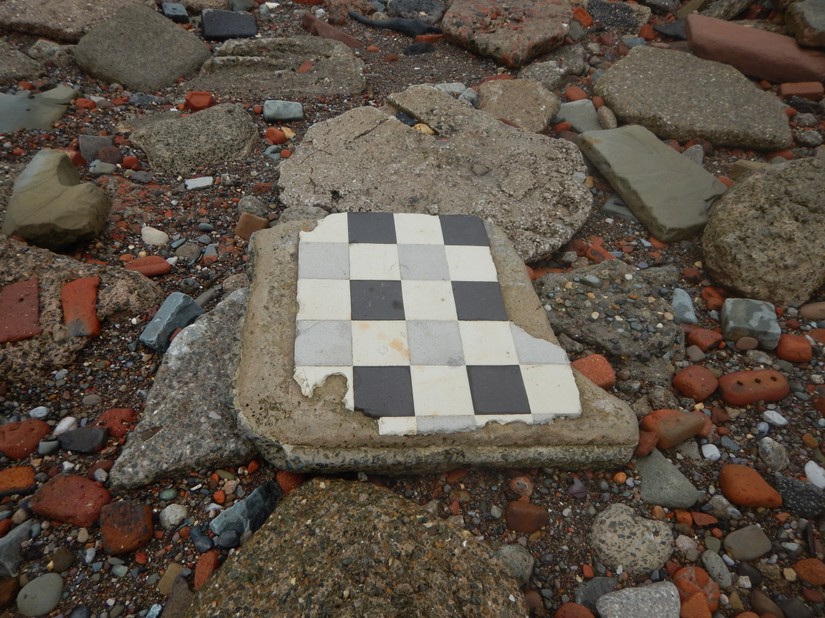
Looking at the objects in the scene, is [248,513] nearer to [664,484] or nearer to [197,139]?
[664,484]

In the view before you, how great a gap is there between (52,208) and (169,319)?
0.73 meters

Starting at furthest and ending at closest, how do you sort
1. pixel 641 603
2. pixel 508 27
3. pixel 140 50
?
pixel 508 27, pixel 140 50, pixel 641 603

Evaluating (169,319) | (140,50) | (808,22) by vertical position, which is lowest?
(169,319)

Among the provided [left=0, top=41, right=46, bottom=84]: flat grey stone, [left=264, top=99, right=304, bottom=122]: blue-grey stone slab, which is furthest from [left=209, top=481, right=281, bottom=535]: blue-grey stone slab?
[left=0, top=41, right=46, bottom=84]: flat grey stone

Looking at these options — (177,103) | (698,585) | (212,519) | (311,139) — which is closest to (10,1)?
(177,103)

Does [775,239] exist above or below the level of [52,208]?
above

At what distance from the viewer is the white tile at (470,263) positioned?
7.41ft

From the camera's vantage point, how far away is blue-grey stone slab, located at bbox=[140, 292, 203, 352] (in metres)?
2.19

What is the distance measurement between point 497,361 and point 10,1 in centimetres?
379

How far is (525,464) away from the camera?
1.88 metres

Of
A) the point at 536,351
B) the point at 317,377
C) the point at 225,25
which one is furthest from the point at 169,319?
the point at 225,25

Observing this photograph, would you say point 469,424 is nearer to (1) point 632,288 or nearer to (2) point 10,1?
(1) point 632,288

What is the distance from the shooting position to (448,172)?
280cm

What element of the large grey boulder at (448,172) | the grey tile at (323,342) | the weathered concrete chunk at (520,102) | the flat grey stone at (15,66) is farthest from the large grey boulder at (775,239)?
the flat grey stone at (15,66)
